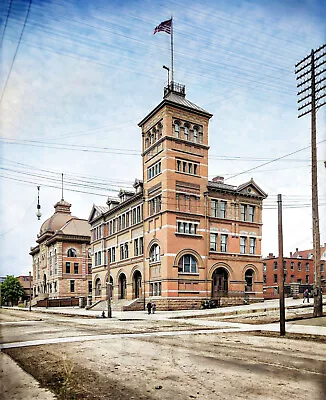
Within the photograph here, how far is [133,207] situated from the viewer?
5175 cm

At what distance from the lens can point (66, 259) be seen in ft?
266

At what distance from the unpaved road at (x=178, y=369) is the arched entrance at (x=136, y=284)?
35.0m

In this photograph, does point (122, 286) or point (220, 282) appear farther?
point (122, 286)

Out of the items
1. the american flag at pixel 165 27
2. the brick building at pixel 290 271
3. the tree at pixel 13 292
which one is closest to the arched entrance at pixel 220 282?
the brick building at pixel 290 271

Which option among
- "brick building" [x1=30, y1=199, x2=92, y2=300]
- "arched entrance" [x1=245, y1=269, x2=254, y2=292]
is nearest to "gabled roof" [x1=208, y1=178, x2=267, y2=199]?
"arched entrance" [x1=245, y1=269, x2=254, y2=292]

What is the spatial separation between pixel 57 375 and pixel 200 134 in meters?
40.2

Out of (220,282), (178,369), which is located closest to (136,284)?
(220,282)

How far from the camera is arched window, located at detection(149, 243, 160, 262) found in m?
45.5

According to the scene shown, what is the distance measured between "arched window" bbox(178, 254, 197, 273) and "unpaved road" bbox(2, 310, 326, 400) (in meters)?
28.8

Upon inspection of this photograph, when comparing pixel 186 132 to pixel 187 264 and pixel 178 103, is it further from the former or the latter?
pixel 187 264

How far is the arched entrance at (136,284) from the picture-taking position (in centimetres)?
5007

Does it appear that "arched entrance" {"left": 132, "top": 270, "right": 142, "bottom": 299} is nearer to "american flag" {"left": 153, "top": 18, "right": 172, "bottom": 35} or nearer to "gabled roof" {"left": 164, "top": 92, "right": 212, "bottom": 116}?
"gabled roof" {"left": 164, "top": 92, "right": 212, "bottom": 116}

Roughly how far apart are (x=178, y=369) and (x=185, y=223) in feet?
117

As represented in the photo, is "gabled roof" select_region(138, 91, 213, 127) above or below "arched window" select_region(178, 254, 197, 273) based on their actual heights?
above
